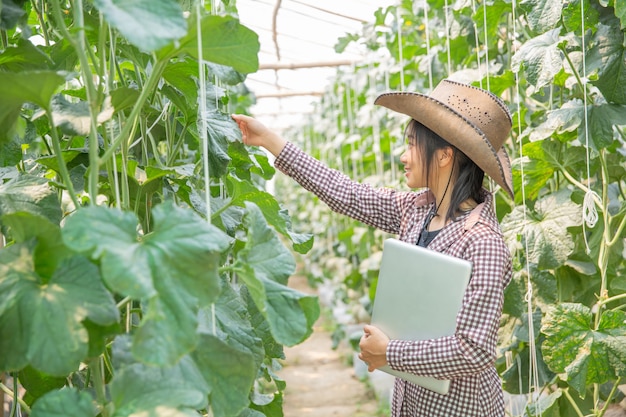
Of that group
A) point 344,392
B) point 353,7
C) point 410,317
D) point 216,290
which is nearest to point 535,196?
point 410,317

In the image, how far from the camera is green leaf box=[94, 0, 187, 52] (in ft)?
2.50

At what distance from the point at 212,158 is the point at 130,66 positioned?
29.6 inches

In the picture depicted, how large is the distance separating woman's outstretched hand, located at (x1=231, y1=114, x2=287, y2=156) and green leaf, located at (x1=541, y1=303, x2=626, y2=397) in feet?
2.53

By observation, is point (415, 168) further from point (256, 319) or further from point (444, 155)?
point (256, 319)

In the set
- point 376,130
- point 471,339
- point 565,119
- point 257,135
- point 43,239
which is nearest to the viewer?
point 43,239

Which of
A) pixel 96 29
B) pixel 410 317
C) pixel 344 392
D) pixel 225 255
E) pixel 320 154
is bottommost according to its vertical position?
pixel 344 392

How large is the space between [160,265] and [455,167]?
115 cm

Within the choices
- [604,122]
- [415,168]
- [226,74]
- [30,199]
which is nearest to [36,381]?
[30,199]

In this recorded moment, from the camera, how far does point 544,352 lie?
1859 millimetres

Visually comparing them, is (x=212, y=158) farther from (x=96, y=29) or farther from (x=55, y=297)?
(x=55, y=297)

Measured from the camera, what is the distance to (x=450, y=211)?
175 centimetres

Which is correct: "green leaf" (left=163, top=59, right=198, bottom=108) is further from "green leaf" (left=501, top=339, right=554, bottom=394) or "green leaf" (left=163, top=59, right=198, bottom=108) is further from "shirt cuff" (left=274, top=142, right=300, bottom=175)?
"green leaf" (left=501, top=339, right=554, bottom=394)

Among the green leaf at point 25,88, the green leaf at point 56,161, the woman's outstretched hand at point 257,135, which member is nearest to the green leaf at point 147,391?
the green leaf at point 25,88

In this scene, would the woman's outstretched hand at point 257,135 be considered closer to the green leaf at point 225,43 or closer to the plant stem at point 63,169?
the green leaf at point 225,43
